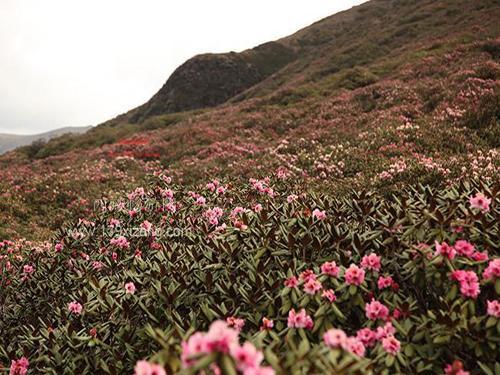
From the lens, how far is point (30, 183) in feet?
56.7

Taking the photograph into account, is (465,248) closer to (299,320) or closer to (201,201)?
(299,320)

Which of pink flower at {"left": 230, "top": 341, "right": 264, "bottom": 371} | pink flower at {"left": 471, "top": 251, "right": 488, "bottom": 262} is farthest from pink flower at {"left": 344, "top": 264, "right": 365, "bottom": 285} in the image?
pink flower at {"left": 230, "top": 341, "right": 264, "bottom": 371}

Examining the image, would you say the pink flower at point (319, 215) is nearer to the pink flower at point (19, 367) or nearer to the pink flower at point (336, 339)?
the pink flower at point (336, 339)

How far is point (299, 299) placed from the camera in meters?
3.38

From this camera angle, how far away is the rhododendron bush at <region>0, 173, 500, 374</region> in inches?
104

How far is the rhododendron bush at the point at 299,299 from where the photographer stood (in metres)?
2.65

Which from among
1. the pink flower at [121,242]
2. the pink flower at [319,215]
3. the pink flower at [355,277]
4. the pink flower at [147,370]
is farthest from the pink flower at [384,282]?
the pink flower at [121,242]

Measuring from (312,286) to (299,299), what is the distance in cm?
22

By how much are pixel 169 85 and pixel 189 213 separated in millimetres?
59504

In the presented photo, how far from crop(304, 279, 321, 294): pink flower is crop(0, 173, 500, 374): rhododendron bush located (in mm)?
11

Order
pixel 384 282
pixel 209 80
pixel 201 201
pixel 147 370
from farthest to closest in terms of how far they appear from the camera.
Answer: pixel 209 80 → pixel 201 201 → pixel 384 282 → pixel 147 370

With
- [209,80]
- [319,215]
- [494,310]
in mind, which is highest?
[209,80]

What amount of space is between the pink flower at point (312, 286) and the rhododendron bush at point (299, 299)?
0.01m

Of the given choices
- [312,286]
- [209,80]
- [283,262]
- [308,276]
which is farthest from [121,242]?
[209,80]
